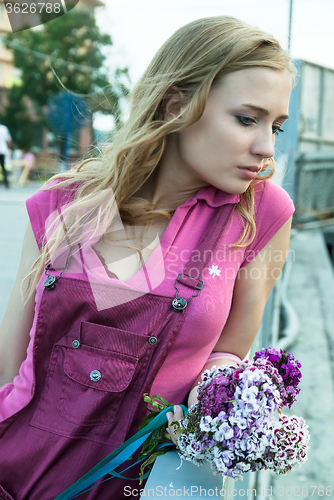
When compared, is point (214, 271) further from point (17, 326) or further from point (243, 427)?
point (17, 326)

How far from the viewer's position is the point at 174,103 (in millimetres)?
1564

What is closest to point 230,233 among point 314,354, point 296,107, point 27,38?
point 314,354

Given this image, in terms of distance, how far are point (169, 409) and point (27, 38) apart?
89.6ft

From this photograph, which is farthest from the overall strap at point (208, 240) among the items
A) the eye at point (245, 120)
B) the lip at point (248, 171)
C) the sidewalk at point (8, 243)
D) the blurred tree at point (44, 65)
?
the blurred tree at point (44, 65)

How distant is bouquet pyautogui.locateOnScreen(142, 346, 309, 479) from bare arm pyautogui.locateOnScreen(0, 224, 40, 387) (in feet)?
2.49

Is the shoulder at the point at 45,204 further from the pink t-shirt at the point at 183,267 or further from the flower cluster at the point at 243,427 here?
the flower cluster at the point at 243,427

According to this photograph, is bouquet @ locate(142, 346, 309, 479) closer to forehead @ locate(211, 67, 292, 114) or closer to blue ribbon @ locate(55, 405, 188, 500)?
blue ribbon @ locate(55, 405, 188, 500)

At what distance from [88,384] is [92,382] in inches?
0.6

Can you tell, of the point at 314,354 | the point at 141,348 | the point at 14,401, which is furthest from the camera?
the point at 314,354

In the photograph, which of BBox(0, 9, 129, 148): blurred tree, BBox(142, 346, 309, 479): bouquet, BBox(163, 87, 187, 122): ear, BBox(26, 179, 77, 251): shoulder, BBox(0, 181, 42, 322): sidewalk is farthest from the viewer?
BBox(0, 9, 129, 148): blurred tree

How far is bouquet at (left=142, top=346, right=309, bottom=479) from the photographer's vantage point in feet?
3.32

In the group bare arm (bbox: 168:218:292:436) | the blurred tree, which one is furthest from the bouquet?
the blurred tree

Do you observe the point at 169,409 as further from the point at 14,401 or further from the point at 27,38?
the point at 27,38

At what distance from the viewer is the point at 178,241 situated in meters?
1.52
